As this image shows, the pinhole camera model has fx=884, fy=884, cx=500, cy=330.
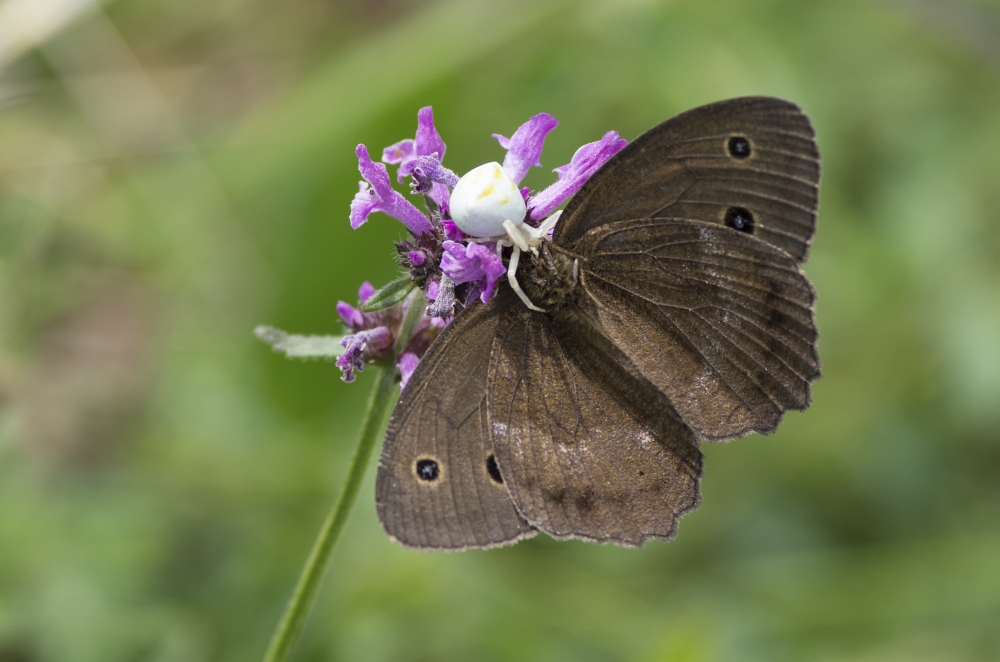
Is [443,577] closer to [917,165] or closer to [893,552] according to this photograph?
[893,552]

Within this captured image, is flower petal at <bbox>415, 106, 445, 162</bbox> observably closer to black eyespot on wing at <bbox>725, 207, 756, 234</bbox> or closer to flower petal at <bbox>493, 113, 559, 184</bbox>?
flower petal at <bbox>493, 113, 559, 184</bbox>

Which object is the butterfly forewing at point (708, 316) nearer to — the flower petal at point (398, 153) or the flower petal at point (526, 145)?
the flower petal at point (526, 145)

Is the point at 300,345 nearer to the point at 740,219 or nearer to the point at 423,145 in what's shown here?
the point at 423,145

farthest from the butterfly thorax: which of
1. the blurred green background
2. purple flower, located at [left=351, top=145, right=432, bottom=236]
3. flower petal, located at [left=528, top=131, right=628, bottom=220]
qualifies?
the blurred green background

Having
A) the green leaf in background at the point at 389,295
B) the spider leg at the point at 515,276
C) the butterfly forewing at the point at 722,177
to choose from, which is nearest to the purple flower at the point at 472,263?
the spider leg at the point at 515,276

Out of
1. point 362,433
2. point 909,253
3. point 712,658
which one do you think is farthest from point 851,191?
point 362,433

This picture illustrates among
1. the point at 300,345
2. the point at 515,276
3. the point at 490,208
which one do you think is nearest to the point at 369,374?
the point at 300,345
